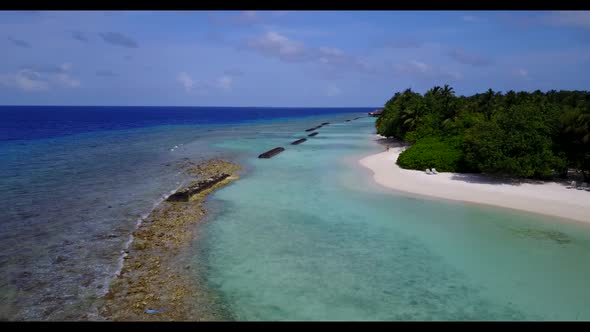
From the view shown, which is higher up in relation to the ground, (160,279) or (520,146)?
(520,146)

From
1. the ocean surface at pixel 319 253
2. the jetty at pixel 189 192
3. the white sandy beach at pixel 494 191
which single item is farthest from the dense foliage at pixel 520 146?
the jetty at pixel 189 192

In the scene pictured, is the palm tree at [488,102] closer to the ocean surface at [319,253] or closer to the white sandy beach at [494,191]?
the white sandy beach at [494,191]

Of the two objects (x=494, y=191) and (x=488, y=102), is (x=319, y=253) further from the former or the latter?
(x=488, y=102)

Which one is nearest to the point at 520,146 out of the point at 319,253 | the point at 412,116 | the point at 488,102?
the point at 319,253

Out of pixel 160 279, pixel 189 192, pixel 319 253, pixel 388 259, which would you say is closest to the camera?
pixel 160 279

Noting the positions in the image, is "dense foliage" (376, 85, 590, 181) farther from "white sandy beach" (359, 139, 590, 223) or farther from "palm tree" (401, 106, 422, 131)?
"palm tree" (401, 106, 422, 131)
